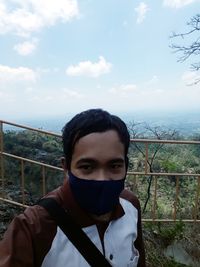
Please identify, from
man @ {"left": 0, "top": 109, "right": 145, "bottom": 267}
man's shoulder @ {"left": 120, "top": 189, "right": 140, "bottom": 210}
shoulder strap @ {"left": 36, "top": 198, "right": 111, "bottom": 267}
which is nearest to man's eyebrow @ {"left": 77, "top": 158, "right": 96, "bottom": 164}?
man @ {"left": 0, "top": 109, "right": 145, "bottom": 267}

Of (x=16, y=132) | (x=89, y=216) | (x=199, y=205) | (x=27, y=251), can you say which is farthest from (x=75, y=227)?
(x=16, y=132)

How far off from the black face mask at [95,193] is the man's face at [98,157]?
0.02 meters

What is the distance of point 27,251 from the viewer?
1058mm

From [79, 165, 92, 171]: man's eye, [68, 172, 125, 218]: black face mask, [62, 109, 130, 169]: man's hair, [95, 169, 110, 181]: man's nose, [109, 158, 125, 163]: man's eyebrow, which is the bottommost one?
[68, 172, 125, 218]: black face mask

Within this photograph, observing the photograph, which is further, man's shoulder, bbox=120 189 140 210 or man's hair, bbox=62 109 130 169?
man's shoulder, bbox=120 189 140 210

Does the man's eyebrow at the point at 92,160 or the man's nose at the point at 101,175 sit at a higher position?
the man's eyebrow at the point at 92,160

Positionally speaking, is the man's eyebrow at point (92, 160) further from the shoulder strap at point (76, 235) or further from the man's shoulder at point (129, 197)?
the man's shoulder at point (129, 197)

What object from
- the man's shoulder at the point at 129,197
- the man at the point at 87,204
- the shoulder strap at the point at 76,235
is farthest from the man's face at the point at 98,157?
the man's shoulder at the point at 129,197

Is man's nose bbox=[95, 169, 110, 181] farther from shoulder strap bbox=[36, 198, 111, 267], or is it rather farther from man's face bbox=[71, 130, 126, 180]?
shoulder strap bbox=[36, 198, 111, 267]

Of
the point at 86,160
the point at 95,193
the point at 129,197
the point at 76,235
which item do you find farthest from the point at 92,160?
the point at 129,197

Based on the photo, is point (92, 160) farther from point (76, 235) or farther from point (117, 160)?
point (76, 235)

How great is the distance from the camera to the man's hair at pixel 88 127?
46.9 inches

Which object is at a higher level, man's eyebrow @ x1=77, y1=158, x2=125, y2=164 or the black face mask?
man's eyebrow @ x1=77, y1=158, x2=125, y2=164

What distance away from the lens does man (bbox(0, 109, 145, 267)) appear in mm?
1089
